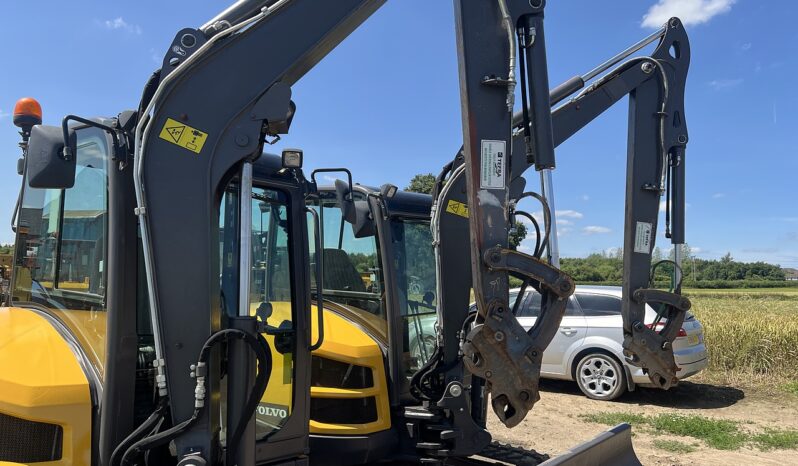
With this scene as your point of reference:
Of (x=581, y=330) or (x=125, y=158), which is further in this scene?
(x=581, y=330)

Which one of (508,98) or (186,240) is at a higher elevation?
(508,98)

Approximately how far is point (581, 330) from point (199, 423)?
7907 mm

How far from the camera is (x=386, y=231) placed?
16.3 ft

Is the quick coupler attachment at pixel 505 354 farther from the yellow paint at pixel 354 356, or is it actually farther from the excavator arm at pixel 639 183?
the yellow paint at pixel 354 356

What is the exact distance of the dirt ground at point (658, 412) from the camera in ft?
21.9

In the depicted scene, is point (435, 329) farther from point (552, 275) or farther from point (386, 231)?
point (552, 275)

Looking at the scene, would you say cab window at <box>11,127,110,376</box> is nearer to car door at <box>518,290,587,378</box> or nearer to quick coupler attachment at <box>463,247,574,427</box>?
quick coupler attachment at <box>463,247,574,427</box>

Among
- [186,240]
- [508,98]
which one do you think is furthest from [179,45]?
[508,98]

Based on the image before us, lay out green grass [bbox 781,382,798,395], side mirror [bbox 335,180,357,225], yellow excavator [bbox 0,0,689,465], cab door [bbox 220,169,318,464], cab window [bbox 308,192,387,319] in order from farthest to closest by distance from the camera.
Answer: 1. green grass [bbox 781,382,798,395]
2. cab window [bbox 308,192,387,319]
3. side mirror [bbox 335,180,357,225]
4. cab door [bbox 220,169,318,464]
5. yellow excavator [bbox 0,0,689,465]

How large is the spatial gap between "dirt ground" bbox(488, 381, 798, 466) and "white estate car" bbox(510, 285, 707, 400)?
1.03 ft

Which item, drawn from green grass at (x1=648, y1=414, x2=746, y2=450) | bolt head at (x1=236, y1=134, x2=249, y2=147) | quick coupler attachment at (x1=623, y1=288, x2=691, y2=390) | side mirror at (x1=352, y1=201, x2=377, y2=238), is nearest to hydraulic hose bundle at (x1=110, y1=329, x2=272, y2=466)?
bolt head at (x1=236, y1=134, x2=249, y2=147)

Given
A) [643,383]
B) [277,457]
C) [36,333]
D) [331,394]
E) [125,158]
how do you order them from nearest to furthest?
[125,158], [36,333], [277,457], [331,394], [643,383]

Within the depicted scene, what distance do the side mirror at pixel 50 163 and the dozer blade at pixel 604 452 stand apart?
277cm

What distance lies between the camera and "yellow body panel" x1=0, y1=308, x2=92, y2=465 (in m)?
2.64
